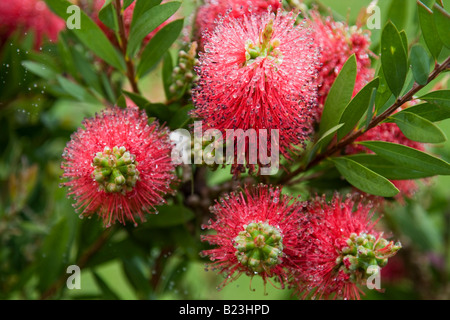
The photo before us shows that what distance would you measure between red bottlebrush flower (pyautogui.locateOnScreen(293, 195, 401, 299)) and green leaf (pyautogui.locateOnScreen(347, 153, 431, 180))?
5cm

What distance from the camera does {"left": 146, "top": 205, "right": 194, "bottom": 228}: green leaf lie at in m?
0.61

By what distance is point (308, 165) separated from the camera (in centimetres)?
57

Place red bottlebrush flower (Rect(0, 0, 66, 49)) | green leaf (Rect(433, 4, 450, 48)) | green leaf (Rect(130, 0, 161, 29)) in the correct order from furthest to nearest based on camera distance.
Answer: red bottlebrush flower (Rect(0, 0, 66, 49)) → green leaf (Rect(130, 0, 161, 29)) → green leaf (Rect(433, 4, 450, 48))

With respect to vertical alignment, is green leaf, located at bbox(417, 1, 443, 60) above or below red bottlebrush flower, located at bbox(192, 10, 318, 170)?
above

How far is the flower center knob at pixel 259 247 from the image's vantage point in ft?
1.53

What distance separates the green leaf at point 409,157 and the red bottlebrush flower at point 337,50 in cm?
7

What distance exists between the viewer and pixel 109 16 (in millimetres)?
582

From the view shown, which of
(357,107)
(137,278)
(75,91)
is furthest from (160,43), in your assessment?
(137,278)

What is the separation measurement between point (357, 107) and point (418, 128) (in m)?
0.07

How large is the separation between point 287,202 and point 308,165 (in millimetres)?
85

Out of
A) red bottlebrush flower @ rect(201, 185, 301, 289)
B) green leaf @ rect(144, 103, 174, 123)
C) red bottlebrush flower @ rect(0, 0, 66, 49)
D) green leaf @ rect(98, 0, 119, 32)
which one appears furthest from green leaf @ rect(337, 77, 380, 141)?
red bottlebrush flower @ rect(0, 0, 66, 49)

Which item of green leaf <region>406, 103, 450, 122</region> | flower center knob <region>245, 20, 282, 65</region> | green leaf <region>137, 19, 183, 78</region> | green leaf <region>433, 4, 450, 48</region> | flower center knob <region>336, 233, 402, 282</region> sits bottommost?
flower center knob <region>336, 233, 402, 282</region>

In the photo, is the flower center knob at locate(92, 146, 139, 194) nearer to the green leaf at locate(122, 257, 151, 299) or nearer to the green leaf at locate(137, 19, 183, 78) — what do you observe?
the green leaf at locate(137, 19, 183, 78)

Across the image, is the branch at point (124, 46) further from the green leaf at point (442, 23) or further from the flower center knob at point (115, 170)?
the green leaf at point (442, 23)
